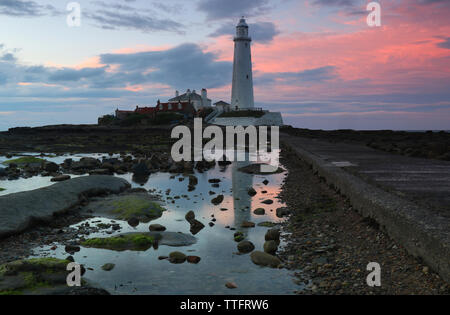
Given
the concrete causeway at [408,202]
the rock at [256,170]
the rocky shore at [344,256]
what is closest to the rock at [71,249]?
the rocky shore at [344,256]

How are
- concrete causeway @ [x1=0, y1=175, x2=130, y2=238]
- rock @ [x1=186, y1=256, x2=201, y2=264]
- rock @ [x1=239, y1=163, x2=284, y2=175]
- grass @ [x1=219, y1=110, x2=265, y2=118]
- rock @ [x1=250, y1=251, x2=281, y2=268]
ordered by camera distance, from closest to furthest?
rock @ [x1=250, y1=251, x2=281, y2=268]
rock @ [x1=186, y1=256, x2=201, y2=264]
concrete causeway @ [x1=0, y1=175, x2=130, y2=238]
rock @ [x1=239, y1=163, x2=284, y2=175]
grass @ [x1=219, y1=110, x2=265, y2=118]

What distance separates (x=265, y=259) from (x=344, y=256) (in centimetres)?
112

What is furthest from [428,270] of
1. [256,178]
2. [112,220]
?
[256,178]

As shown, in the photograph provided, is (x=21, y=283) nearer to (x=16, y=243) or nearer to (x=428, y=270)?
(x=16, y=243)

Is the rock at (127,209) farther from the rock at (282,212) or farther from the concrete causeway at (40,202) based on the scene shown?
the rock at (282,212)

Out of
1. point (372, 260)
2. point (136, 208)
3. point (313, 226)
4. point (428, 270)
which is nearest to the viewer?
point (428, 270)

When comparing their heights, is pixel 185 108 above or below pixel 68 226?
above

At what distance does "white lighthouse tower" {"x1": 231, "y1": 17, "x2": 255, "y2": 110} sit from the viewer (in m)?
61.0

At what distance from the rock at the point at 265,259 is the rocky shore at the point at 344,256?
0.20 m

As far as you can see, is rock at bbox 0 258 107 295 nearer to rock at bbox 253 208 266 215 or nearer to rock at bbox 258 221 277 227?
rock at bbox 258 221 277 227

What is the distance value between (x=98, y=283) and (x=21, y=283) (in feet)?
2.94

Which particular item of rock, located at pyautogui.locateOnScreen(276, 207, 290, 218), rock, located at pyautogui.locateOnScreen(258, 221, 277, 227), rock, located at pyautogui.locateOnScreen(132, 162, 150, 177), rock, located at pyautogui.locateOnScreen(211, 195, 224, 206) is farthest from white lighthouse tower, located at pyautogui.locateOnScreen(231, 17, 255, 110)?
rock, located at pyautogui.locateOnScreen(258, 221, 277, 227)

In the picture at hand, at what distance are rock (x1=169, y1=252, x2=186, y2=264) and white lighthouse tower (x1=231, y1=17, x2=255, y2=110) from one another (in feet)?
191
